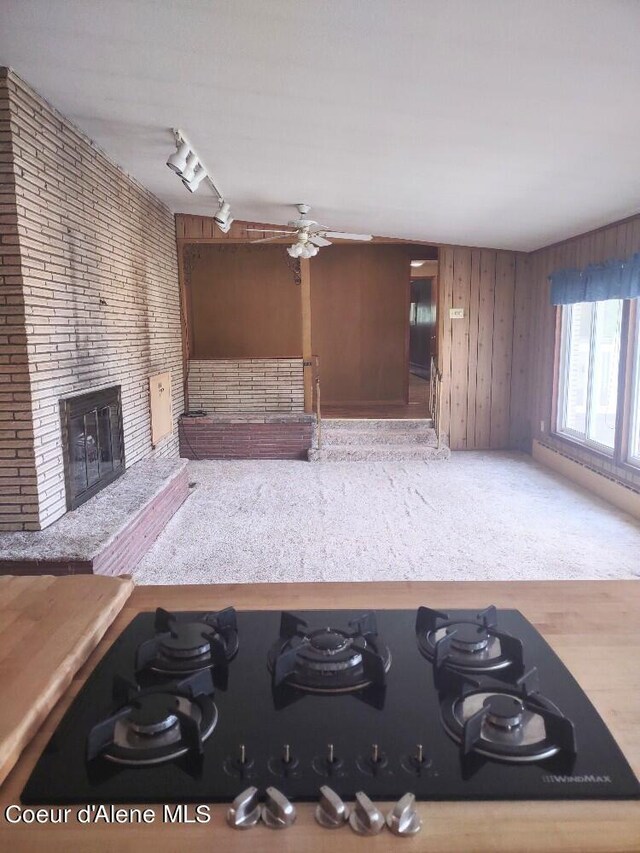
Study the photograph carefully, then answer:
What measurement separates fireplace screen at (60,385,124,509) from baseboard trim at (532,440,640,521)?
4.37 m

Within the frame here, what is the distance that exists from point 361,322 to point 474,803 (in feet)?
31.5

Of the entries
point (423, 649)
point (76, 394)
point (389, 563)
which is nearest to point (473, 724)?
point (423, 649)

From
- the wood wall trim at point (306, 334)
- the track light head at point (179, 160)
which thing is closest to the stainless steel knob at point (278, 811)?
the track light head at point (179, 160)

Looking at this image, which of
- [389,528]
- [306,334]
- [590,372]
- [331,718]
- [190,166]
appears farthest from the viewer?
[306,334]

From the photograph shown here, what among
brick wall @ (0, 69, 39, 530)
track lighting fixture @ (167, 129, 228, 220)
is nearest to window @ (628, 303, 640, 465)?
track lighting fixture @ (167, 129, 228, 220)

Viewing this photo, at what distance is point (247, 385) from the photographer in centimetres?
843

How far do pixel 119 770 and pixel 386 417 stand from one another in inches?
311

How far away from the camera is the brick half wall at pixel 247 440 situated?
25.5ft

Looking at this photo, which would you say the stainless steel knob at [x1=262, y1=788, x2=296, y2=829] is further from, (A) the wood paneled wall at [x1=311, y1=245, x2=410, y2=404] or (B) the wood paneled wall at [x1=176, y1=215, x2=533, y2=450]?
(A) the wood paneled wall at [x1=311, y1=245, x2=410, y2=404]

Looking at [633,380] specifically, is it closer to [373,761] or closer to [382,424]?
[382,424]

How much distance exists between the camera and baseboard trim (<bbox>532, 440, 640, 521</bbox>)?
5.41 meters

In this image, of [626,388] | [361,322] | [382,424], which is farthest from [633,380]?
[361,322]

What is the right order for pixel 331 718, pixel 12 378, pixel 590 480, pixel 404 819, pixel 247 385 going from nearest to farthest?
pixel 404 819 → pixel 331 718 → pixel 12 378 → pixel 590 480 → pixel 247 385

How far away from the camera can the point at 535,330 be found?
7918mm
